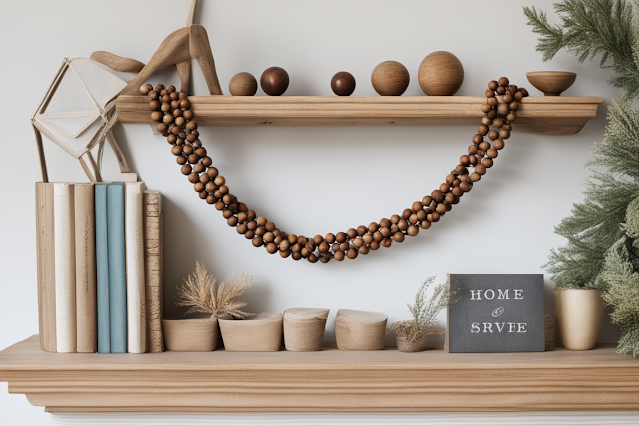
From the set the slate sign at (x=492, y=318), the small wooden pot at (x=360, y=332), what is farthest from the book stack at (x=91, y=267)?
the slate sign at (x=492, y=318)

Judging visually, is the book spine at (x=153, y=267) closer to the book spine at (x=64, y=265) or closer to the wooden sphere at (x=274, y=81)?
the book spine at (x=64, y=265)

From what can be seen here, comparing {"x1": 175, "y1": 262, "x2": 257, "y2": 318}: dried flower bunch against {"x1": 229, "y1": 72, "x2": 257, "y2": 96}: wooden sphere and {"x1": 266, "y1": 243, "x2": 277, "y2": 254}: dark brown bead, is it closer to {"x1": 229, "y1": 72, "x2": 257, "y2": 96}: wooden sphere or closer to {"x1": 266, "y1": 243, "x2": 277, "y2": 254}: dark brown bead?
{"x1": 266, "y1": 243, "x2": 277, "y2": 254}: dark brown bead

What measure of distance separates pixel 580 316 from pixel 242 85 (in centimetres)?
79

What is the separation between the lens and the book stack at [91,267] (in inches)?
33.9

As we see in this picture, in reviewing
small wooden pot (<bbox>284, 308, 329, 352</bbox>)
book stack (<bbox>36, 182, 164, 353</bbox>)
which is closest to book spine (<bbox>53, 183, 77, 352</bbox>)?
book stack (<bbox>36, 182, 164, 353</bbox>)

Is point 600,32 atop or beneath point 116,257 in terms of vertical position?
atop

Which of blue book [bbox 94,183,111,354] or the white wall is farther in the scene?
the white wall

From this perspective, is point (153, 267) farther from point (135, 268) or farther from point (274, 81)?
point (274, 81)

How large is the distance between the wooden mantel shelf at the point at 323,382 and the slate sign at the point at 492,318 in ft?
0.13

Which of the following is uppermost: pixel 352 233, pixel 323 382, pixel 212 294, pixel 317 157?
pixel 317 157

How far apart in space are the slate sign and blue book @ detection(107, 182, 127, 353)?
0.62 meters

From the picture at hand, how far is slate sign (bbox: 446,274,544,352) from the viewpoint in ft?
2.94

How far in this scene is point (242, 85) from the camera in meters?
0.89

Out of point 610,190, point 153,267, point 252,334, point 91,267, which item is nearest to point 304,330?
point 252,334
